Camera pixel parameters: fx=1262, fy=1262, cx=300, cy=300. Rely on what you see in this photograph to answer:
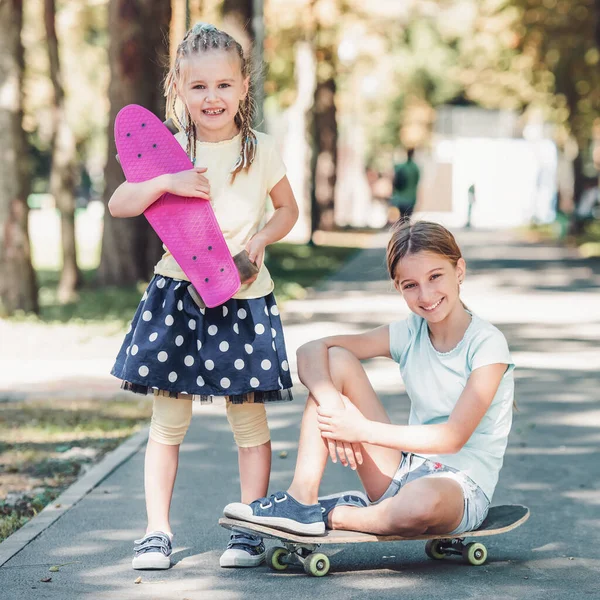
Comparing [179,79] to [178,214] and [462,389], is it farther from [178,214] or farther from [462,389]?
[462,389]

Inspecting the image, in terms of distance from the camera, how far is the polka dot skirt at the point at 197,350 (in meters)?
4.23

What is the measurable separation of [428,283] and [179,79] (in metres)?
1.09

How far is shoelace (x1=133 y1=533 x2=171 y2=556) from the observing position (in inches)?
169

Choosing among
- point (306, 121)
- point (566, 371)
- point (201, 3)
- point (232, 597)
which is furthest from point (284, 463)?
point (306, 121)

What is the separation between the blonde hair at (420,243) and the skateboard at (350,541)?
88 cm

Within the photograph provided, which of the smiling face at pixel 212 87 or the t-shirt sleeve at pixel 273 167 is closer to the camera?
the smiling face at pixel 212 87

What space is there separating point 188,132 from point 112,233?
11398 mm

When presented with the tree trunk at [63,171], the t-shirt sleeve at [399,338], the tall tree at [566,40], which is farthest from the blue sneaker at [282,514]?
the tall tree at [566,40]

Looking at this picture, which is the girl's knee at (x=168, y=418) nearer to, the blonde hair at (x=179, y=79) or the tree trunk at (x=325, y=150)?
the blonde hair at (x=179, y=79)

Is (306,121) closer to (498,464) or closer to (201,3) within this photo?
(201,3)

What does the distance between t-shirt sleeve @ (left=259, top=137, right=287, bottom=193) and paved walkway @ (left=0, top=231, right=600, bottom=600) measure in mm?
1336

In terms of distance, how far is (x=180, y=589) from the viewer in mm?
4043

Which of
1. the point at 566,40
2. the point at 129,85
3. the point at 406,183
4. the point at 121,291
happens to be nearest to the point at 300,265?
the point at 406,183

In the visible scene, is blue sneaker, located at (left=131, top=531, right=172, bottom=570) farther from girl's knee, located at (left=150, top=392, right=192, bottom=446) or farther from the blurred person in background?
the blurred person in background
